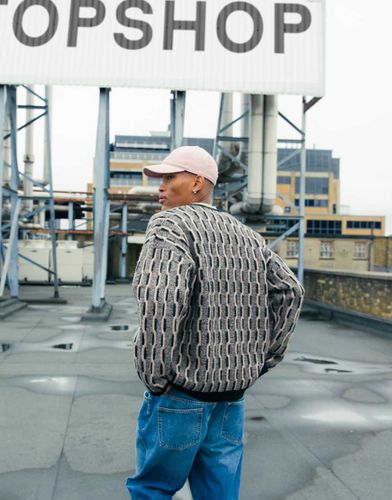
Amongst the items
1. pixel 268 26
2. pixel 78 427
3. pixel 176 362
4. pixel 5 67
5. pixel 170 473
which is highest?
pixel 268 26

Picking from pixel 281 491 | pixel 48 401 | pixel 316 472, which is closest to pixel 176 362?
pixel 281 491

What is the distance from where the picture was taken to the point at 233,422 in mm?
1970

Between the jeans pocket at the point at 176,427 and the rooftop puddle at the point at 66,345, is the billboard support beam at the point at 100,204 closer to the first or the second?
the rooftop puddle at the point at 66,345

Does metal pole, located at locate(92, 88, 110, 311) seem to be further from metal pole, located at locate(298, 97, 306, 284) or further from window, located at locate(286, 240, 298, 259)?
window, located at locate(286, 240, 298, 259)

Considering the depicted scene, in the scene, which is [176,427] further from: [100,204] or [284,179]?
[284,179]

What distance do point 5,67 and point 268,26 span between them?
6166 mm

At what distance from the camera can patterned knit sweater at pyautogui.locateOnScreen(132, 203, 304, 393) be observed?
5.59 ft

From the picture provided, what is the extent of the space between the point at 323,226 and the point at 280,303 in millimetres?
66700

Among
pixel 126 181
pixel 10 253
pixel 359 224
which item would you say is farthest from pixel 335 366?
pixel 126 181

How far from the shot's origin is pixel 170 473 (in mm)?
1879

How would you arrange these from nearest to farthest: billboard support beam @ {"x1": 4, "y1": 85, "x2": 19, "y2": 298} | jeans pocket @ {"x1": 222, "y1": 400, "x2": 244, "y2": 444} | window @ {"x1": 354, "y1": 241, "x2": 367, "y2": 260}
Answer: jeans pocket @ {"x1": 222, "y1": 400, "x2": 244, "y2": 444} < billboard support beam @ {"x1": 4, "y1": 85, "x2": 19, "y2": 298} < window @ {"x1": 354, "y1": 241, "x2": 367, "y2": 260}

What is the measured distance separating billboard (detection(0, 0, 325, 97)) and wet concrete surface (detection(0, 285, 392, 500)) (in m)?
6.37

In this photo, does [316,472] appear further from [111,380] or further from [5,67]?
[5,67]

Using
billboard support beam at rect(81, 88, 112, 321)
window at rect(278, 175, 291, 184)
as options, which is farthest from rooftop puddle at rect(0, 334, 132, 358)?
window at rect(278, 175, 291, 184)
